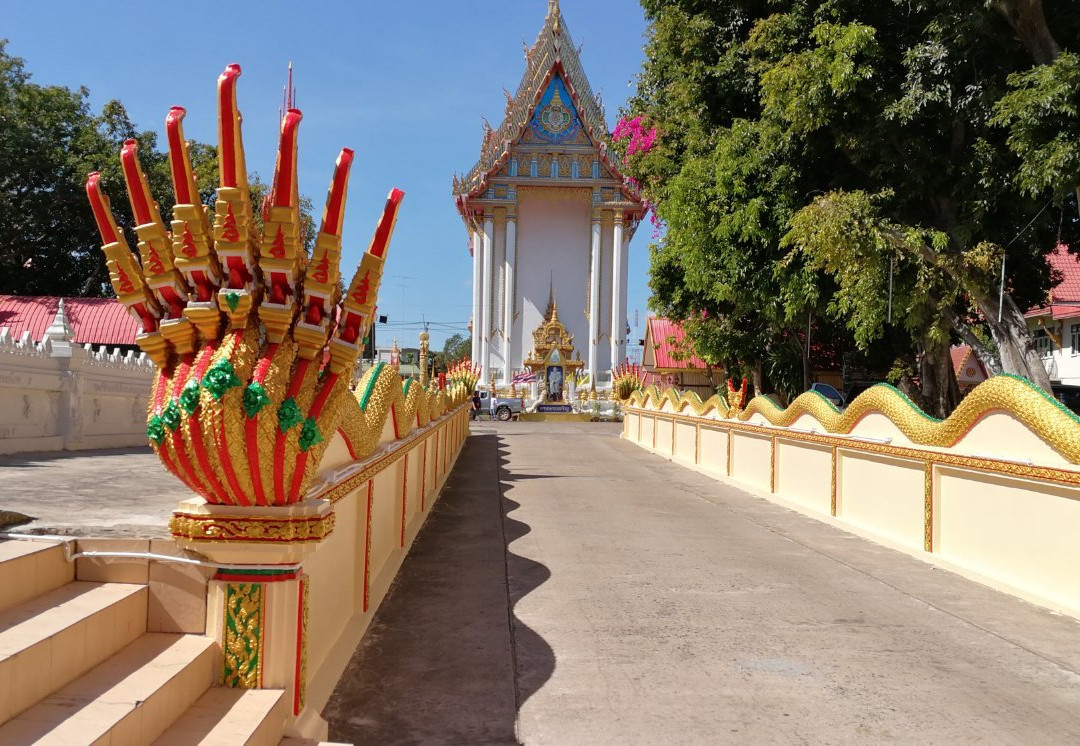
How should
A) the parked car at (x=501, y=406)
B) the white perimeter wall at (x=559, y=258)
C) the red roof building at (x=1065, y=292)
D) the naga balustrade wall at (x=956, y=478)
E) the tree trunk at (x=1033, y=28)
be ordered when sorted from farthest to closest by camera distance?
1. the white perimeter wall at (x=559, y=258)
2. the parked car at (x=501, y=406)
3. the red roof building at (x=1065, y=292)
4. the tree trunk at (x=1033, y=28)
5. the naga balustrade wall at (x=956, y=478)

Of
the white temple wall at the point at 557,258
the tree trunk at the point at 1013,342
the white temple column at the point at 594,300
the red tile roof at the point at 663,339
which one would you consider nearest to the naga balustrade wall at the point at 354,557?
the tree trunk at the point at 1013,342

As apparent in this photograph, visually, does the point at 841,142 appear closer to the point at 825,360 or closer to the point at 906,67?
the point at 906,67

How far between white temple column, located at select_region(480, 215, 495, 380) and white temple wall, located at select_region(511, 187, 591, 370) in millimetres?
1782

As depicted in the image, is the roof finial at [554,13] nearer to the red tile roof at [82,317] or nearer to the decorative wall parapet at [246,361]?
the red tile roof at [82,317]

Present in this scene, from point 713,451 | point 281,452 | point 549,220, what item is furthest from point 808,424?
point 549,220

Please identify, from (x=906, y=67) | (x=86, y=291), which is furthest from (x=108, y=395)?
(x=86, y=291)

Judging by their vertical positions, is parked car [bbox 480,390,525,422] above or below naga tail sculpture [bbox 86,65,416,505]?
below

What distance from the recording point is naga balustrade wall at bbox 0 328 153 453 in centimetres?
989

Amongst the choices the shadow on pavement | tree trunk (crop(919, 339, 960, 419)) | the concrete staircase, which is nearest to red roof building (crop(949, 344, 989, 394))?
tree trunk (crop(919, 339, 960, 419))

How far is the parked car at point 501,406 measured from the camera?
1521 inches

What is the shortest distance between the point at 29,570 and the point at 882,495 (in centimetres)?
776

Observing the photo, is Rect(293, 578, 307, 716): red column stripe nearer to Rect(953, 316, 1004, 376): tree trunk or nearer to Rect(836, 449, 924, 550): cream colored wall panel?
Rect(836, 449, 924, 550): cream colored wall panel

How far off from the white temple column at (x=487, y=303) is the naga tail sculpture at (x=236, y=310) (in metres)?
38.4

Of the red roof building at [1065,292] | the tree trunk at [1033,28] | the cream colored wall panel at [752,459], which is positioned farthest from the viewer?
the red roof building at [1065,292]
